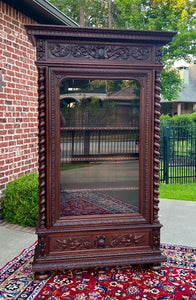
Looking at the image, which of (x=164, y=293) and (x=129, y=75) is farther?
(x=129, y=75)

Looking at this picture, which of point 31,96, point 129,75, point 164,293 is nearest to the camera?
point 164,293

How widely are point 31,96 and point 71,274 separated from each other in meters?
3.21

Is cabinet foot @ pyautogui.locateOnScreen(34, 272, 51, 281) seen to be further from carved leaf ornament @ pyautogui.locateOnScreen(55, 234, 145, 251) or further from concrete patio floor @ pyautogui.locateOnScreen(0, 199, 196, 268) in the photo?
concrete patio floor @ pyautogui.locateOnScreen(0, 199, 196, 268)

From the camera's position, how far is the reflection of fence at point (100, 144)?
2.66 meters

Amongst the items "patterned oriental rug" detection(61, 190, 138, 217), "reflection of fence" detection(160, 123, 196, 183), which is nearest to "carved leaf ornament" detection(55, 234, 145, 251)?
"patterned oriental rug" detection(61, 190, 138, 217)

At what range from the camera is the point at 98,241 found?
266cm

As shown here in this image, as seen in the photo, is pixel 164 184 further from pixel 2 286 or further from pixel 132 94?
pixel 2 286

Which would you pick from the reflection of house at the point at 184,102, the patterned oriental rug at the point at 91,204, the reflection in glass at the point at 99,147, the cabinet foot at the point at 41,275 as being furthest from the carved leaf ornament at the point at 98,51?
the reflection of house at the point at 184,102

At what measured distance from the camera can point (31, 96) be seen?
15.6 feet

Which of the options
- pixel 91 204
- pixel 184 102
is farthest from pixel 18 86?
pixel 184 102

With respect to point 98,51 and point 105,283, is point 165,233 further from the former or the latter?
point 98,51

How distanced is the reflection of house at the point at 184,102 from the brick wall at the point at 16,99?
56.7 ft

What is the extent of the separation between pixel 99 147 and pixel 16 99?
223 centimetres

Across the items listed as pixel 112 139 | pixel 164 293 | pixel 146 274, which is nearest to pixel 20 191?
pixel 112 139
